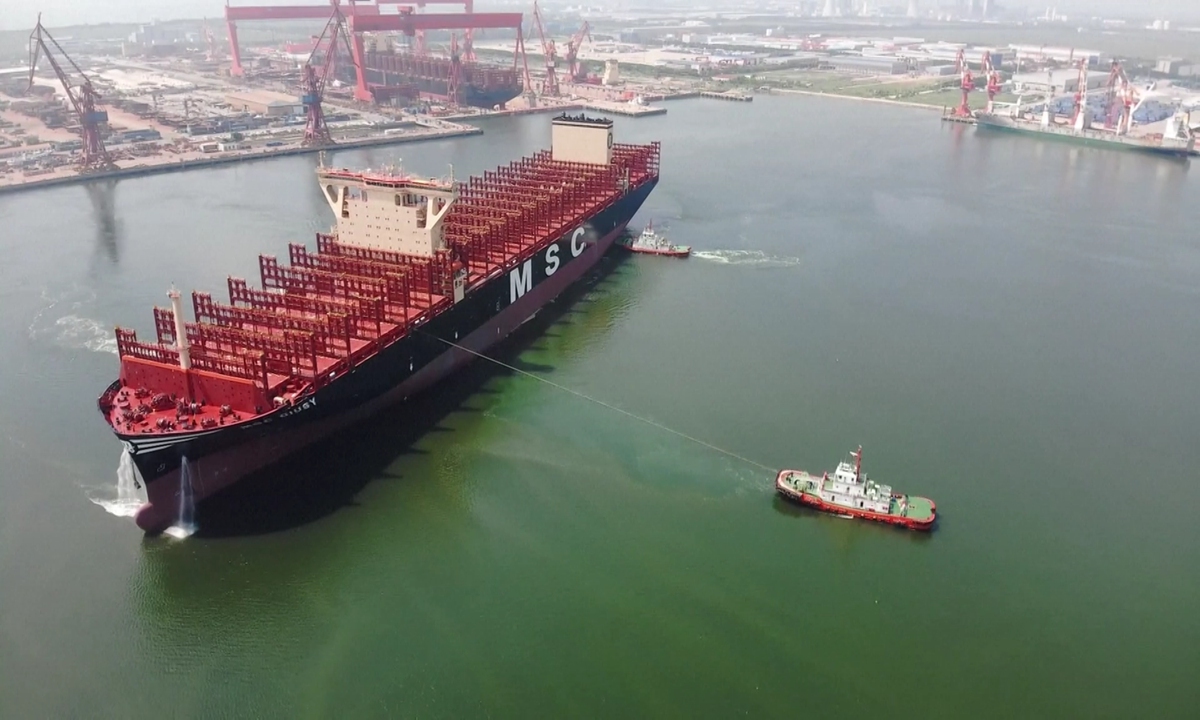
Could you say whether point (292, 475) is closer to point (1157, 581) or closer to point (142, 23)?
point (1157, 581)

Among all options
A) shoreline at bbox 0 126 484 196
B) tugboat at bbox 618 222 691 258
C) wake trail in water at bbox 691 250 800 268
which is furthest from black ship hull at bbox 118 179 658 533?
shoreline at bbox 0 126 484 196

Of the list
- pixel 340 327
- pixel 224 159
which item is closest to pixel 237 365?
pixel 340 327

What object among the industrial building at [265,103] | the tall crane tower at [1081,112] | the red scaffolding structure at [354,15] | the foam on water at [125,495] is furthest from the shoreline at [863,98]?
the foam on water at [125,495]

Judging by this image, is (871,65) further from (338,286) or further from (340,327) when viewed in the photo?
(340,327)

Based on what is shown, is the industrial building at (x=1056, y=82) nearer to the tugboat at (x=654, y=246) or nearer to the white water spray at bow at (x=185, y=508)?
the tugboat at (x=654, y=246)

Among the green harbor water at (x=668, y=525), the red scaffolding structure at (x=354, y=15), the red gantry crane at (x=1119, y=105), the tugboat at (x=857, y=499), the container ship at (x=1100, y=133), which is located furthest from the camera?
the red scaffolding structure at (x=354, y=15)

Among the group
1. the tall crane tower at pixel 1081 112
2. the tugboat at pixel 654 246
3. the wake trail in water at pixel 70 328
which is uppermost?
the tall crane tower at pixel 1081 112
